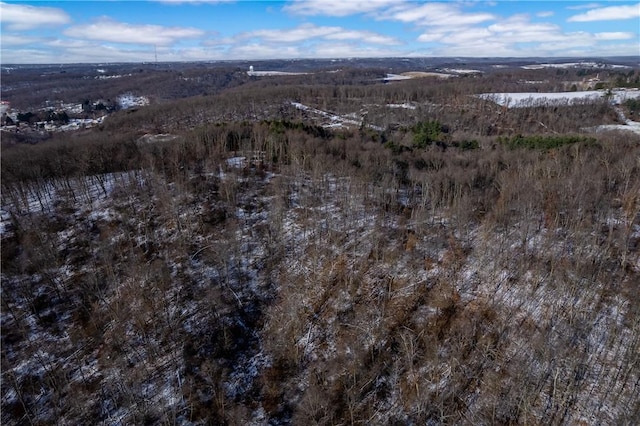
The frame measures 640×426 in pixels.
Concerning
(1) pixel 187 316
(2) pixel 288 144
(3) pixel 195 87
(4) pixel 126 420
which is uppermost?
(3) pixel 195 87

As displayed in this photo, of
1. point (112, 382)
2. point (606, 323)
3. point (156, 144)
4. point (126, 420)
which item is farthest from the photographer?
point (156, 144)

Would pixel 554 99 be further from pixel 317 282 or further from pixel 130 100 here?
pixel 130 100

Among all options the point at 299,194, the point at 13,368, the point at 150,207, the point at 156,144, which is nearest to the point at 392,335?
the point at 299,194

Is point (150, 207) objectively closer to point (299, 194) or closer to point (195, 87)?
point (299, 194)

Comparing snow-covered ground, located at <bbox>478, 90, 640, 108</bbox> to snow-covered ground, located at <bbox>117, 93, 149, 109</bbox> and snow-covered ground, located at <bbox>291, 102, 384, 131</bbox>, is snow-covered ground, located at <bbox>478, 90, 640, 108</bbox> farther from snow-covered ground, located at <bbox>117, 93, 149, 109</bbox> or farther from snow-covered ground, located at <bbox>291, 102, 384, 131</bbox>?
snow-covered ground, located at <bbox>117, 93, 149, 109</bbox>

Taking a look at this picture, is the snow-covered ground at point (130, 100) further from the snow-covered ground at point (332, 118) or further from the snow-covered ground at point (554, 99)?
the snow-covered ground at point (554, 99)

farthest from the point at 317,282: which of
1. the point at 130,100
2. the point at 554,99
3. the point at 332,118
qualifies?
the point at 130,100

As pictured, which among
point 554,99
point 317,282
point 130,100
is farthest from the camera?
point 130,100

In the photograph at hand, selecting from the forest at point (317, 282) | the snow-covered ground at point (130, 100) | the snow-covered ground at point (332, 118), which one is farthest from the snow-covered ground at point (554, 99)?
the snow-covered ground at point (130, 100)
